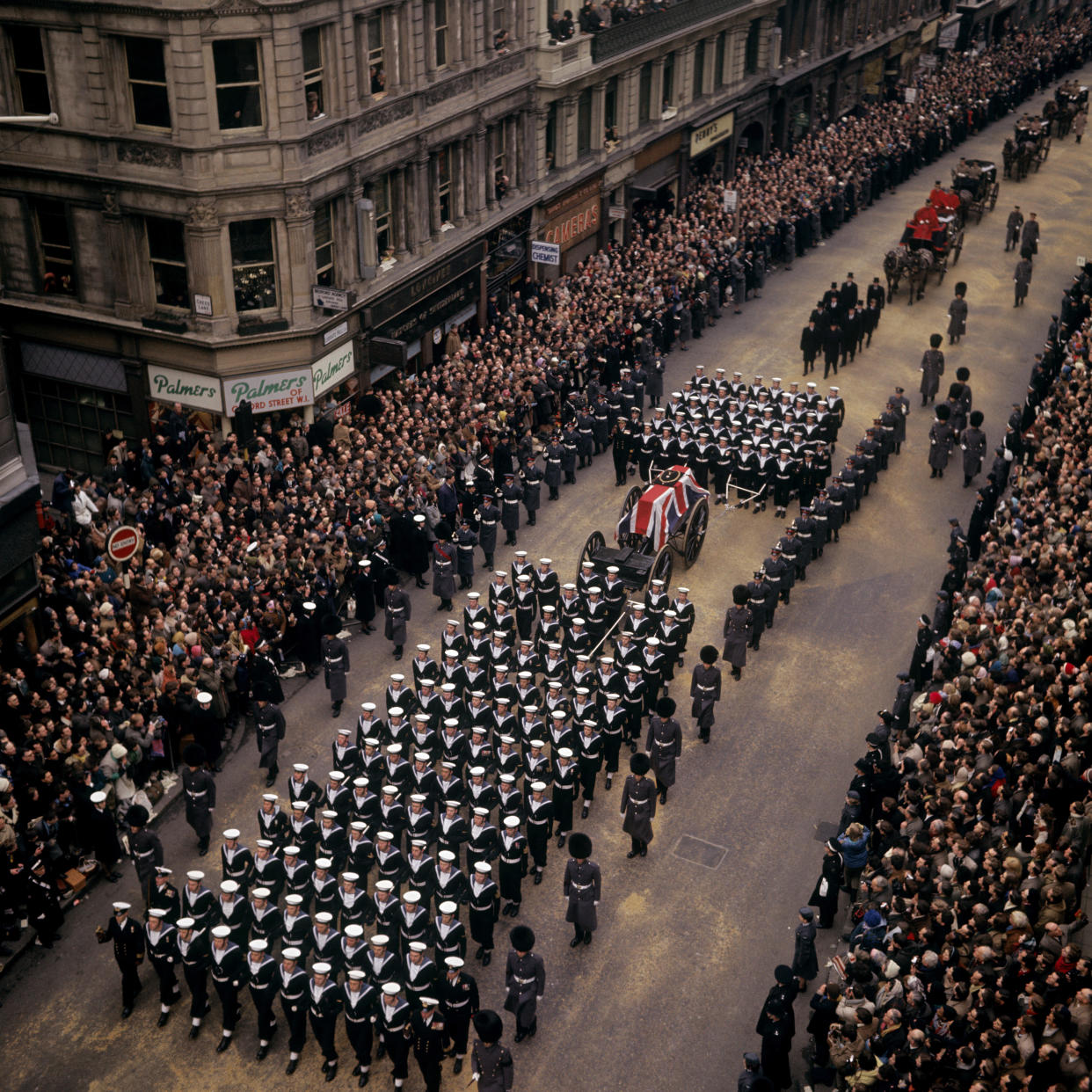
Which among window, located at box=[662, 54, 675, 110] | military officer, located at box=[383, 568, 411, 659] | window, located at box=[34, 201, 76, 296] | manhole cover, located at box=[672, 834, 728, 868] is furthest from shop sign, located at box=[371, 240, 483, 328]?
manhole cover, located at box=[672, 834, 728, 868]

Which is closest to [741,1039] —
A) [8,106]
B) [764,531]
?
A: [764,531]

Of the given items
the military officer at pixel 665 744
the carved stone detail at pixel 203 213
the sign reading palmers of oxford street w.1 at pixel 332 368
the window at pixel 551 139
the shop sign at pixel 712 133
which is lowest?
the military officer at pixel 665 744

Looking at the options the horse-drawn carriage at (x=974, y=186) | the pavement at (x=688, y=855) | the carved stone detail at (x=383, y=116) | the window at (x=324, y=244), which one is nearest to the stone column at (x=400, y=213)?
the carved stone detail at (x=383, y=116)

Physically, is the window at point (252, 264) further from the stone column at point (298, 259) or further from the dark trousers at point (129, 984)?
the dark trousers at point (129, 984)

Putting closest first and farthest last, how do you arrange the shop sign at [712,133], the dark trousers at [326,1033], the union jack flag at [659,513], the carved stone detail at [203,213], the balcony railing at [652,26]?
1. the dark trousers at [326,1033]
2. the union jack flag at [659,513]
3. the carved stone detail at [203,213]
4. the balcony railing at [652,26]
5. the shop sign at [712,133]

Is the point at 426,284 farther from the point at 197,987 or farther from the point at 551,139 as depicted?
the point at 197,987

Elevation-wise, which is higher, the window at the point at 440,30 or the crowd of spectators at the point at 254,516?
the window at the point at 440,30

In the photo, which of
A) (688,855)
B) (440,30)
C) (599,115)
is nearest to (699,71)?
(599,115)

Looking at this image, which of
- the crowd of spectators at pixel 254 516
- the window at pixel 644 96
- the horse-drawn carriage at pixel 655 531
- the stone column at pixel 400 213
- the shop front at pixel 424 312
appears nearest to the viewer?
the crowd of spectators at pixel 254 516
